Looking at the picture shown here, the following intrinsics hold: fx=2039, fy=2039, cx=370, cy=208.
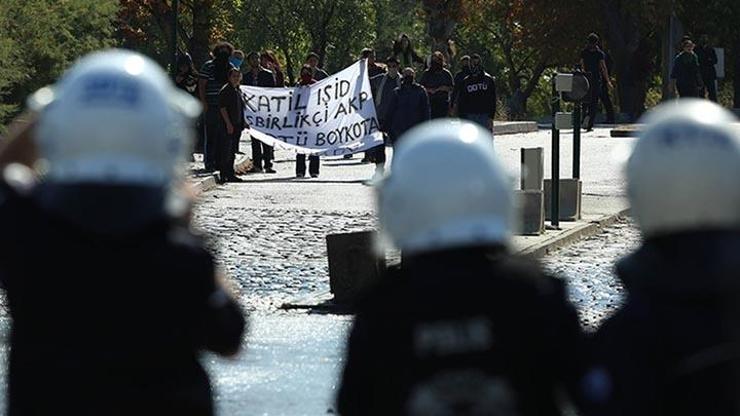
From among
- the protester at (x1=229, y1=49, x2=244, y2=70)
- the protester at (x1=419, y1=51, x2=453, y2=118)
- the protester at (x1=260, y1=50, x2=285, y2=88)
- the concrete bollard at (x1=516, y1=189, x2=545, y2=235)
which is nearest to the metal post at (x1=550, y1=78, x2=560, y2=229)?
the concrete bollard at (x1=516, y1=189, x2=545, y2=235)

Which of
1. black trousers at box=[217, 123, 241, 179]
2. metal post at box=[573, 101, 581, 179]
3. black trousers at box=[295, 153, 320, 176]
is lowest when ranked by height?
black trousers at box=[295, 153, 320, 176]

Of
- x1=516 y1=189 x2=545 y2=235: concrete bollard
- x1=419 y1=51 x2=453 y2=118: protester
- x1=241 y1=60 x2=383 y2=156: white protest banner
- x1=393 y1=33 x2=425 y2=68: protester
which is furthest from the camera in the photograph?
x1=393 y1=33 x2=425 y2=68: protester

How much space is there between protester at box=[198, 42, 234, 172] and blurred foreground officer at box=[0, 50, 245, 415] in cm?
2213

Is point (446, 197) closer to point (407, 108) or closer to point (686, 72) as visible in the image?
point (407, 108)

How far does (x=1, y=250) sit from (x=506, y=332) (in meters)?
1.05

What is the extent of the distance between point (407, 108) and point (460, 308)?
2205 centimetres

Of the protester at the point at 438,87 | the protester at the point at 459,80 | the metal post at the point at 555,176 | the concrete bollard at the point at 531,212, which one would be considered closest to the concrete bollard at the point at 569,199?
the metal post at the point at 555,176

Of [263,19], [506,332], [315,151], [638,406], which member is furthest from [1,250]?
[263,19]

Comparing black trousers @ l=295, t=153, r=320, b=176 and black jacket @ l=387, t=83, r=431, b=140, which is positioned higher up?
black jacket @ l=387, t=83, r=431, b=140

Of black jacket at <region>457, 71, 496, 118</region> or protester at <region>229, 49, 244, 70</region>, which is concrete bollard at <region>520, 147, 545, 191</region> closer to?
protester at <region>229, 49, 244, 70</region>

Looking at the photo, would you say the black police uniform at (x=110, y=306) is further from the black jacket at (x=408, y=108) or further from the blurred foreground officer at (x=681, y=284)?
the black jacket at (x=408, y=108)

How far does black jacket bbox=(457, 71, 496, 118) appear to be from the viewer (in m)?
29.6

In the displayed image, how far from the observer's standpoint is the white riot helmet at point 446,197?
3836 mm

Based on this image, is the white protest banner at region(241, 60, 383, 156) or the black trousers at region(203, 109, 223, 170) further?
the white protest banner at region(241, 60, 383, 156)
